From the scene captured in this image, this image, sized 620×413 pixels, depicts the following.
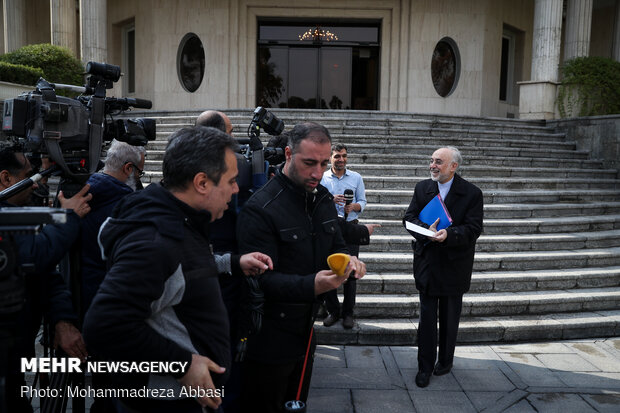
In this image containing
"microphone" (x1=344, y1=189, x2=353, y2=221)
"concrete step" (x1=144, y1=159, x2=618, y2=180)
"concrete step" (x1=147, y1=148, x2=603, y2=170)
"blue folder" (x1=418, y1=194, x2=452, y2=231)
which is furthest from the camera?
"concrete step" (x1=147, y1=148, x2=603, y2=170)

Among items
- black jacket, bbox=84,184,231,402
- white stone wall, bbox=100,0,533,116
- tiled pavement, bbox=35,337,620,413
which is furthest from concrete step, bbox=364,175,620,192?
white stone wall, bbox=100,0,533,116

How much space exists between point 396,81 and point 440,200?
12486mm

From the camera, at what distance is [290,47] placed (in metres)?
16.5

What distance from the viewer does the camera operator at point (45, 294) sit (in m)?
2.29

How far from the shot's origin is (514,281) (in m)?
6.22

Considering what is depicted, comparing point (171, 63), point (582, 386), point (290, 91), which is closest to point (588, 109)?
point (290, 91)

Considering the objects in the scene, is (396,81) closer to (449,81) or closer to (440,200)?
(449,81)

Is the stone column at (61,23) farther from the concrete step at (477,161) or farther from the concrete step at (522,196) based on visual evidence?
the concrete step at (522,196)

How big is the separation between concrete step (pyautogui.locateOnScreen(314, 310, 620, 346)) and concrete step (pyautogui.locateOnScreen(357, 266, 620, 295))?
1.70 feet

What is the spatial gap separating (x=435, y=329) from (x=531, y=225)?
4012mm

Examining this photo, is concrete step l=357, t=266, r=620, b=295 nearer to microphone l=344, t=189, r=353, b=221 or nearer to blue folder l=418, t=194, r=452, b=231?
microphone l=344, t=189, r=353, b=221

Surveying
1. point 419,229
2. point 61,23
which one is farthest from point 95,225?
point 61,23

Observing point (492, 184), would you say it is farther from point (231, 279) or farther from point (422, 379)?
point (231, 279)

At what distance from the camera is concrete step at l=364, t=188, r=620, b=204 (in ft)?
25.9
